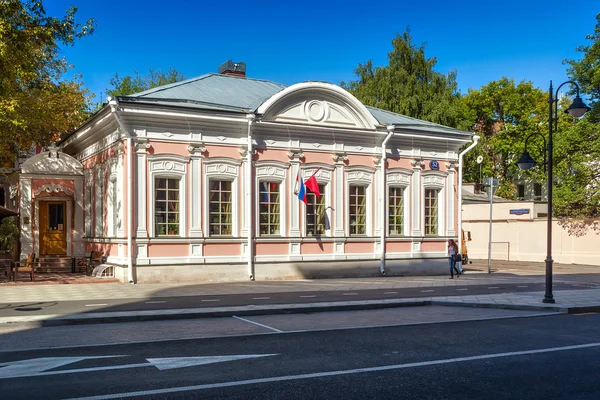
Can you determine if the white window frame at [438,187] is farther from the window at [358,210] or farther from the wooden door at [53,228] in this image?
the wooden door at [53,228]

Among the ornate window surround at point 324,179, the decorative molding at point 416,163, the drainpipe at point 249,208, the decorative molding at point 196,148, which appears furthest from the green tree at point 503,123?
the decorative molding at point 196,148

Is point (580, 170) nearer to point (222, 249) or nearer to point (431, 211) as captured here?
point (431, 211)

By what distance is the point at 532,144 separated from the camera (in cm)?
4603

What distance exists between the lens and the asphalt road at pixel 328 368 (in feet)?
21.7

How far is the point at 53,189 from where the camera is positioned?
2316 cm

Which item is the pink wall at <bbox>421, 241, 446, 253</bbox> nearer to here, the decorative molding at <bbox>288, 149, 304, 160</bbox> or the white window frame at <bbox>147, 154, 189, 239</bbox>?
the decorative molding at <bbox>288, 149, 304, 160</bbox>

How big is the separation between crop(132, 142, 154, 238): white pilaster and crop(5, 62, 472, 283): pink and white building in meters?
0.05

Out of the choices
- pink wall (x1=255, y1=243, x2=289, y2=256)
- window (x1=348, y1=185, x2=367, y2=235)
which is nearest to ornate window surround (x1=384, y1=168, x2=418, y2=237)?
window (x1=348, y1=185, x2=367, y2=235)

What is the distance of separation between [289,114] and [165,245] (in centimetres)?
640

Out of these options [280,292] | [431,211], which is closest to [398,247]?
[431,211]

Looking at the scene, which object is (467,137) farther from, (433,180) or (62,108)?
(62,108)

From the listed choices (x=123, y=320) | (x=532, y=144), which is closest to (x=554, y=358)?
(x=123, y=320)

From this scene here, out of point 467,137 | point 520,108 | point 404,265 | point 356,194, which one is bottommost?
point 404,265

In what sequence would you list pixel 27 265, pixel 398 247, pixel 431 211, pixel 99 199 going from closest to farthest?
pixel 27 265 < pixel 99 199 < pixel 398 247 < pixel 431 211
